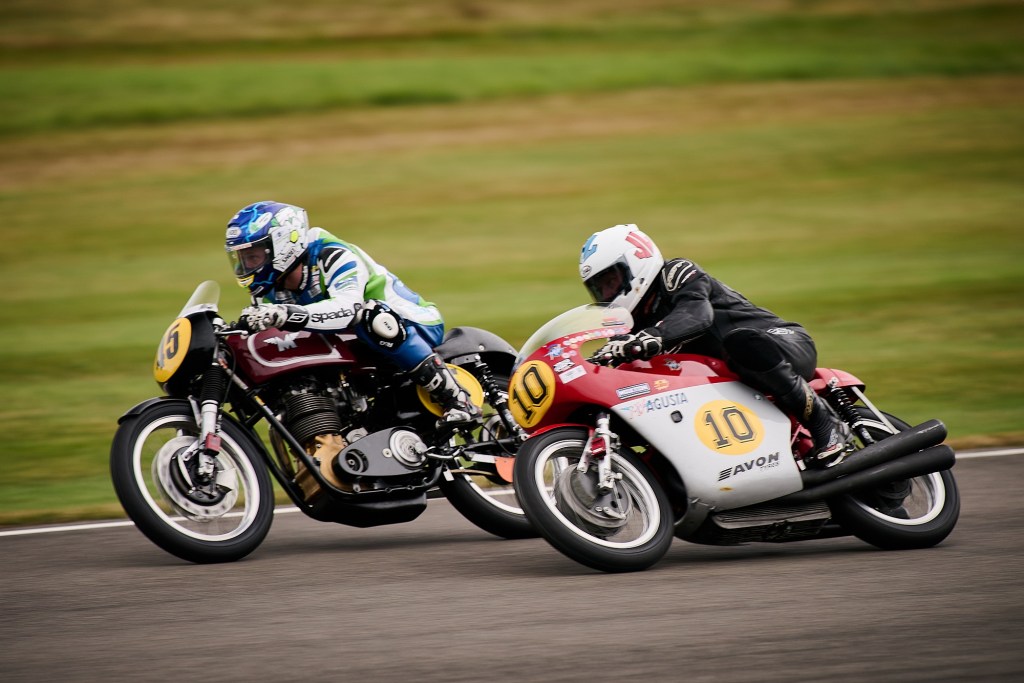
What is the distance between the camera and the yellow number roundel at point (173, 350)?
7352 millimetres

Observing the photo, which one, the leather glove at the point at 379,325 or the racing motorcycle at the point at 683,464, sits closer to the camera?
the racing motorcycle at the point at 683,464

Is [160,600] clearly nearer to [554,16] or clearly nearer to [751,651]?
[751,651]

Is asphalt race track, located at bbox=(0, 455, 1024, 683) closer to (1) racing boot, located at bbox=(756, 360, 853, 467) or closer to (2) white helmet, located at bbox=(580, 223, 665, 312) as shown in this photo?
(1) racing boot, located at bbox=(756, 360, 853, 467)

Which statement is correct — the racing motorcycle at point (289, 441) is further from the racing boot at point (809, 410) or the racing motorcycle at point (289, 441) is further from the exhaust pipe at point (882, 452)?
the exhaust pipe at point (882, 452)

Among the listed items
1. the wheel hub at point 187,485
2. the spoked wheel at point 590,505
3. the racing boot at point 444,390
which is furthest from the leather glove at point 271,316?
the spoked wheel at point 590,505

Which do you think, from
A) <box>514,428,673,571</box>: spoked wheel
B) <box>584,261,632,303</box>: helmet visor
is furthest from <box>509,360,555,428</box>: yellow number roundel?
<box>584,261,632,303</box>: helmet visor

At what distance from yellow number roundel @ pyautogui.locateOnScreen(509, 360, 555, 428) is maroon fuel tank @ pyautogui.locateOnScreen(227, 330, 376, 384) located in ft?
3.95

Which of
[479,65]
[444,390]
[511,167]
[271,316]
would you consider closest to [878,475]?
[444,390]

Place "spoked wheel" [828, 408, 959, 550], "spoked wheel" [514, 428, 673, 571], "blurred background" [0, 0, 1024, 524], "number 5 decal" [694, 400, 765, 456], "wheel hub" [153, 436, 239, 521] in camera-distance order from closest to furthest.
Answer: "spoked wheel" [514, 428, 673, 571] < "number 5 decal" [694, 400, 765, 456] < "spoked wheel" [828, 408, 959, 550] < "wheel hub" [153, 436, 239, 521] < "blurred background" [0, 0, 1024, 524]

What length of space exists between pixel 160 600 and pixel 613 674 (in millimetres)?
2420

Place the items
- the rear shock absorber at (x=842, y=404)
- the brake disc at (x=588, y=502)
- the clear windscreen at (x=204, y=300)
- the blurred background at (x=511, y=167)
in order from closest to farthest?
the brake disc at (x=588, y=502) → the rear shock absorber at (x=842, y=404) → the clear windscreen at (x=204, y=300) → the blurred background at (x=511, y=167)

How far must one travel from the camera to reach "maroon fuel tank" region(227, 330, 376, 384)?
7.59 m

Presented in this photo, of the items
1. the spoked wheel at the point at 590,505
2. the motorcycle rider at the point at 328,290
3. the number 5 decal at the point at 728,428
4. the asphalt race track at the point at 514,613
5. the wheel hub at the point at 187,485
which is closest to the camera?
the asphalt race track at the point at 514,613

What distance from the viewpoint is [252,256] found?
25.2 ft
